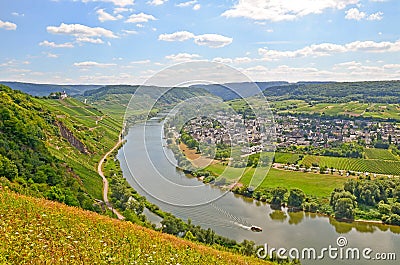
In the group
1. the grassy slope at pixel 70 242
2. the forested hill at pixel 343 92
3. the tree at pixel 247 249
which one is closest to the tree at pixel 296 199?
the tree at pixel 247 249

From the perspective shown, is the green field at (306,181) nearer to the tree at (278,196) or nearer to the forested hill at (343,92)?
the tree at (278,196)

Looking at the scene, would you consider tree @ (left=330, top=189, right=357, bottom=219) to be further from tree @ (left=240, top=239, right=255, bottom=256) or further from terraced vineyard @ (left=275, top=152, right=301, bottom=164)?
terraced vineyard @ (left=275, top=152, right=301, bottom=164)

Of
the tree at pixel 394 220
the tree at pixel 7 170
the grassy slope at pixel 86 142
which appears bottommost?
the tree at pixel 394 220

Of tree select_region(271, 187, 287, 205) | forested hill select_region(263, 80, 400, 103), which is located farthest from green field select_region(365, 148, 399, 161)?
Result: forested hill select_region(263, 80, 400, 103)

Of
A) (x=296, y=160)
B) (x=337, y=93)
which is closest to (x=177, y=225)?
(x=296, y=160)

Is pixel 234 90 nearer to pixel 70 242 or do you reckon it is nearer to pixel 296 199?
pixel 70 242

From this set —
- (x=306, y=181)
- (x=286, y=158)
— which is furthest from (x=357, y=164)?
(x=306, y=181)
